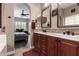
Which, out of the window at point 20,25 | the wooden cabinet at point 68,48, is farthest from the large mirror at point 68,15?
the window at point 20,25

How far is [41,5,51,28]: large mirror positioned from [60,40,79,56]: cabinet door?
174 centimetres

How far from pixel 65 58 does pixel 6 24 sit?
2.07m

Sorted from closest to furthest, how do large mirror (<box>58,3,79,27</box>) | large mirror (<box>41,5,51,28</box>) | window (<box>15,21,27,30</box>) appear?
large mirror (<box>58,3,79,27</box>), window (<box>15,21,27,30</box>), large mirror (<box>41,5,51,28</box>)

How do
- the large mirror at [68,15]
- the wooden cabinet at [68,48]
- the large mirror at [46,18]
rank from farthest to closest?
the large mirror at [46,18]
the large mirror at [68,15]
the wooden cabinet at [68,48]

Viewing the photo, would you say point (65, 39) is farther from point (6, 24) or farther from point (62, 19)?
point (6, 24)

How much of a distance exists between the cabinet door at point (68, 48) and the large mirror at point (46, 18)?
174 centimetres

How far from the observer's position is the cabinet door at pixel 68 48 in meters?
1.46

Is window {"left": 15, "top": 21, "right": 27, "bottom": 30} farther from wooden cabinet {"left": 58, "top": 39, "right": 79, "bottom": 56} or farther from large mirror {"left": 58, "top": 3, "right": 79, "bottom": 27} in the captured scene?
wooden cabinet {"left": 58, "top": 39, "right": 79, "bottom": 56}

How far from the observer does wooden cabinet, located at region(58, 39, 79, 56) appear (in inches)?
57.0

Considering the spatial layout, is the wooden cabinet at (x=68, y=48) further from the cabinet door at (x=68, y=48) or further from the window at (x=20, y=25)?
the window at (x=20, y=25)

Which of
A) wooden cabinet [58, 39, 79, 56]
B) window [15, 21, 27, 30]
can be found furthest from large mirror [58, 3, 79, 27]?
window [15, 21, 27, 30]

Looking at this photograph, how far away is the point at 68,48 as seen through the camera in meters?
1.63

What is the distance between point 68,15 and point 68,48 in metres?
1.04

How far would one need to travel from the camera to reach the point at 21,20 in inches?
127
